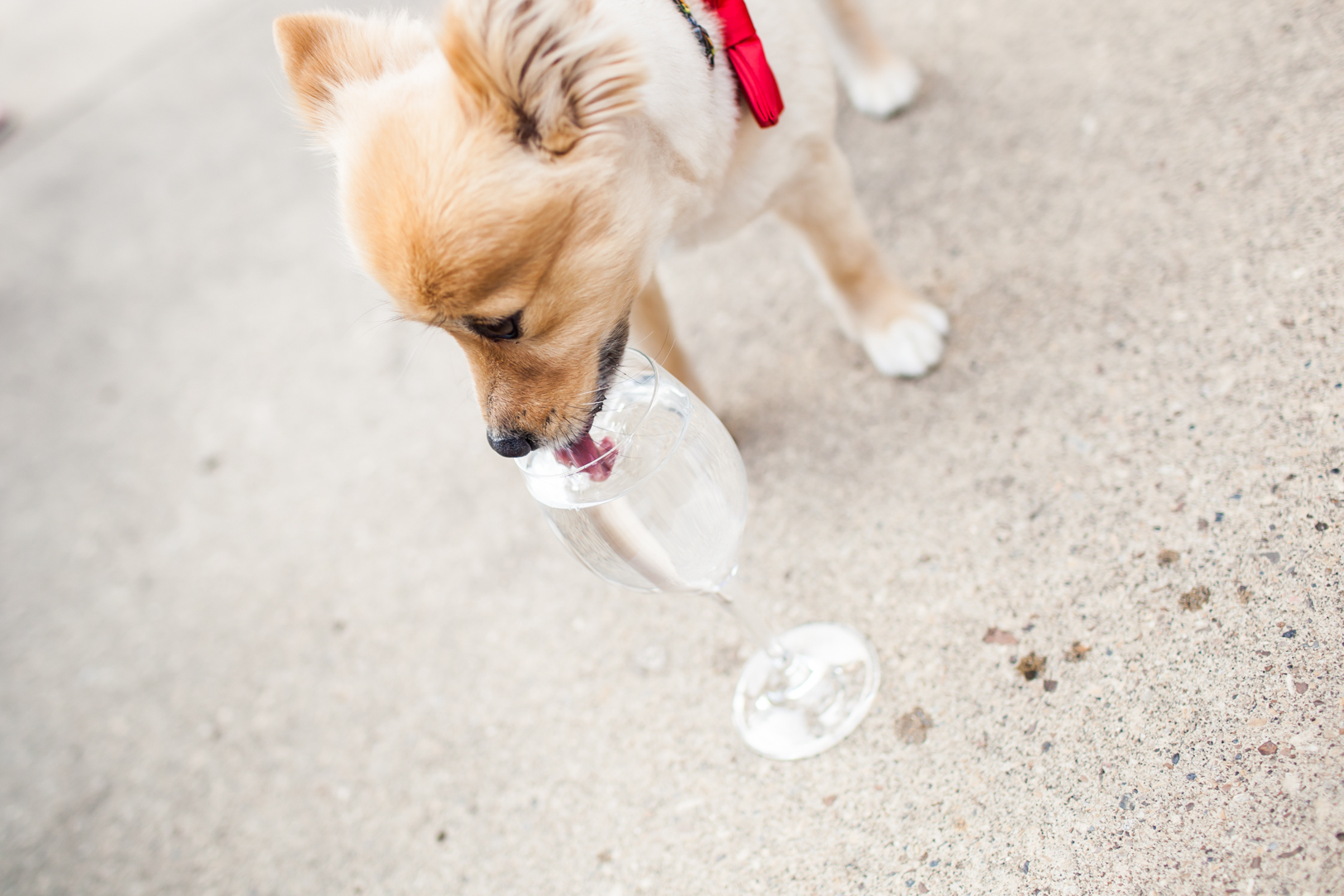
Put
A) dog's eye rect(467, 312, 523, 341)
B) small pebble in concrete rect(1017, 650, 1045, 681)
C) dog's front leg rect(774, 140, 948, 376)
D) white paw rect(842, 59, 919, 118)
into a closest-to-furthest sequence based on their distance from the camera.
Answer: dog's eye rect(467, 312, 523, 341), small pebble in concrete rect(1017, 650, 1045, 681), dog's front leg rect(774, 140, 948, 376), white paw rect(842, 59, 919, 118)

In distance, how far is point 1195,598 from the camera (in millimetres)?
1422

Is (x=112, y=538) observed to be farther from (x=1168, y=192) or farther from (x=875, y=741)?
(x=1168, y=192)

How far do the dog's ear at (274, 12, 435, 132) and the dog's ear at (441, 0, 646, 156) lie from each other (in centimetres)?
36

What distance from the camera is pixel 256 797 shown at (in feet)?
6.40

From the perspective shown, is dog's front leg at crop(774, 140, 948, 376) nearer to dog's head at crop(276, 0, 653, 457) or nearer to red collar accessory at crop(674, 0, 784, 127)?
red collar accessory at crop(674, 0, 784, 127)

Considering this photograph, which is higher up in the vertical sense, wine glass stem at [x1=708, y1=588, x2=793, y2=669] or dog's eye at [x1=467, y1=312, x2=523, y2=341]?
dog's eye at [x1=467, y1=312, x2=523, y2=341]

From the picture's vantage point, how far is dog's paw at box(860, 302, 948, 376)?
194cm

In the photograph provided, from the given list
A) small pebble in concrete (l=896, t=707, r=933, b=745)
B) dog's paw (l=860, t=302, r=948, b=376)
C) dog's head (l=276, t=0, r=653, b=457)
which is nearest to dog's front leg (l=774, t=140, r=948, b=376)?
dog's paw (l=860, t=302, r=948, b=376)

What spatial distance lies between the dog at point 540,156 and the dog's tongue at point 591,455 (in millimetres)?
31

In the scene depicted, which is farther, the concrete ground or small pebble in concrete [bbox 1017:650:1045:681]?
small pebble in concrete [bbox 1017:650:1045:681]

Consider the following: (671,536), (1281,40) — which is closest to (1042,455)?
(671,536)

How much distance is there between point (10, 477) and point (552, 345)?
8.34 feet

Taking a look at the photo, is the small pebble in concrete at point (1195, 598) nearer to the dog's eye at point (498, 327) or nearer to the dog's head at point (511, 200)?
the dog's head at point (511, 200)

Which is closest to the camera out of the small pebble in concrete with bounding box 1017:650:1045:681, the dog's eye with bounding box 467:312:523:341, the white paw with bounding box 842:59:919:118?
the dog's eye with bounding box 467:312:523:341
